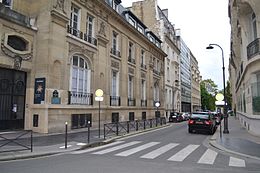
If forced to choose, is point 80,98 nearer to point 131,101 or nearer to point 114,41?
point 114,41

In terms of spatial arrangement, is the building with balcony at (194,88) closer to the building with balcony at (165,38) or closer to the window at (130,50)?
the building with balcony at (165,38)

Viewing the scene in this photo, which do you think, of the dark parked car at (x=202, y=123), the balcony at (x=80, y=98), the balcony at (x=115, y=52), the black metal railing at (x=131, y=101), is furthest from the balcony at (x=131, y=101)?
the dark parked car at (x=202, y=123)

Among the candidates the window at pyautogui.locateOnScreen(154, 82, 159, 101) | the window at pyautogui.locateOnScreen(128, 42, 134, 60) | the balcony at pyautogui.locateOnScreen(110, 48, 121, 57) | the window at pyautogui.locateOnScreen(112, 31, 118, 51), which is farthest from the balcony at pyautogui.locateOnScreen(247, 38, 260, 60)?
the window at pyautogui.locateOnScreen(154, 82, 159, 101)

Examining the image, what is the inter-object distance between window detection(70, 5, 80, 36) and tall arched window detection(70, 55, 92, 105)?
6.73 feet

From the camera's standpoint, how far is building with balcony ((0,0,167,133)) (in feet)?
47.3

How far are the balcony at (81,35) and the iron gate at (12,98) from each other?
4.57m

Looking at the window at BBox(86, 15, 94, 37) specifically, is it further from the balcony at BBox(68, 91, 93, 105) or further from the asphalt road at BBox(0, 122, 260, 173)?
the asphalt road at BBox(0, 122, 260, 173)

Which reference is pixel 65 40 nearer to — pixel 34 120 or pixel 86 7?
pixel 86 7

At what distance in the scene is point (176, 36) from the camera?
183 ft

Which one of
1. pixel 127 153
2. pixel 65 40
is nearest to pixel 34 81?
pixel 65 40

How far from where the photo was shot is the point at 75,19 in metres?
18.5

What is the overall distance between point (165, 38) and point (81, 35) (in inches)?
1088

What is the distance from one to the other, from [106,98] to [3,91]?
9.26 m

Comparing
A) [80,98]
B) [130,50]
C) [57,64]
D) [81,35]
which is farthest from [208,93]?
[57,64]
